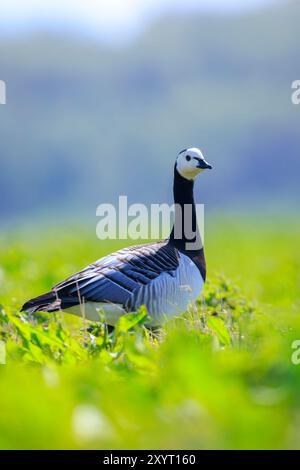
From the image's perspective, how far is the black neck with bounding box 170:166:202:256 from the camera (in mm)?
9039

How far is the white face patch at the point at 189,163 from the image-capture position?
9.42 metres

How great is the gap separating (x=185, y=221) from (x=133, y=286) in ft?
5.81

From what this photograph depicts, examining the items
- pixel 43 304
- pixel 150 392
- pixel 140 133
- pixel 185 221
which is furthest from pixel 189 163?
pixel 140 133

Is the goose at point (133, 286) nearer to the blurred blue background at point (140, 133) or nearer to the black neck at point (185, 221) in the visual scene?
the black neck at point (185, 221)

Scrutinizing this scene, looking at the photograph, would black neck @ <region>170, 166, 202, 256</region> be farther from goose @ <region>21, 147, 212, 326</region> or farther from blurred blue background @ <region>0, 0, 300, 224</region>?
blurred blue background @ <region>0, 0, 300, 224</region>

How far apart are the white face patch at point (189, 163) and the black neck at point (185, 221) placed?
0.45 ft

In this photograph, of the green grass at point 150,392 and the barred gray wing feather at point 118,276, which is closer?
the green grass at point 150,392

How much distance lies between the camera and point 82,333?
6.58m

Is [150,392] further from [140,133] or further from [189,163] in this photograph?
[140,133]

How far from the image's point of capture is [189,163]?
9562mm

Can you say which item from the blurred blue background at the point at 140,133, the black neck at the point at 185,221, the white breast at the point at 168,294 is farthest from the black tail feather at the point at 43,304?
the blurred blue background at the point at 140,133
